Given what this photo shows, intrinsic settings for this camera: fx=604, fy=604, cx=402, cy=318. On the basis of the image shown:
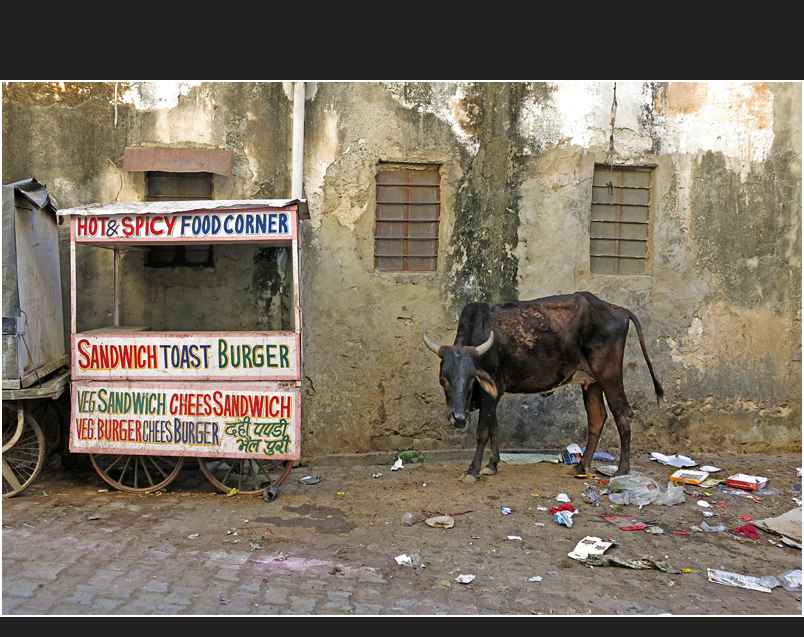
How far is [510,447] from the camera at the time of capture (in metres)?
7.04

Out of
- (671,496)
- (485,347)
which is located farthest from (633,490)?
(485,347)

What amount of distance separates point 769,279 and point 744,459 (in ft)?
7.10

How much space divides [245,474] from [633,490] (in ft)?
12.4

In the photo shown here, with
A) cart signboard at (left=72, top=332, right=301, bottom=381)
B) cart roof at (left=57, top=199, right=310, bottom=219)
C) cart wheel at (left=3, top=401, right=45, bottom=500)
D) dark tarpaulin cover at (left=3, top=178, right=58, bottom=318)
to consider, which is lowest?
cart wheel at (left=3, top=401, right=45, bottom=500)

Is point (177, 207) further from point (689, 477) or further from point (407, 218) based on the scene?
point (689, 477)

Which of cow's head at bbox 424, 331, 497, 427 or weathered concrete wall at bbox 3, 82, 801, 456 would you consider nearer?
cow's head at bbox 424, 331, 497, 427

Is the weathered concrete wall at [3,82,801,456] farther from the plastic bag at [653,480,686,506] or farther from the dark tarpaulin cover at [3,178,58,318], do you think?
the plastic bag at [653,480,686,506]

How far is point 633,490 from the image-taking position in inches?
224

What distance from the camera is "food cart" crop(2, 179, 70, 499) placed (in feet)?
17.6

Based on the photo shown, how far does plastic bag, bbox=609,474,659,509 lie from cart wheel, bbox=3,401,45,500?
5.34m

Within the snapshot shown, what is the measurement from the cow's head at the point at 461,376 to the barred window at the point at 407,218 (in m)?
1.42

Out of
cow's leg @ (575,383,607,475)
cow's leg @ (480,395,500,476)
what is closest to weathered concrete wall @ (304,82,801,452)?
cow's leg @ (575,383,607,475)

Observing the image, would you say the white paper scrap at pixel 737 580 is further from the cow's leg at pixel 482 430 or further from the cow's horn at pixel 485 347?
the cow's horn at pixel 485 347

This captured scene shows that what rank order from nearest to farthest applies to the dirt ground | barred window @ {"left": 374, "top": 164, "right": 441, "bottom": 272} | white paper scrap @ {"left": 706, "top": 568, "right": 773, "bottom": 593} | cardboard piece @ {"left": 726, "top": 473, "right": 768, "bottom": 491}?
the dirt ground
white paper scrap @ {"left": 706, "top": 568, "right": 773, "bottom": 593}
cardboard piece @ {"left": 726, "top": 473, "right": 768, "bottom": 491}
barred window @ {"left": 374, "top": 164, "right": 441, "bottom": 272}
